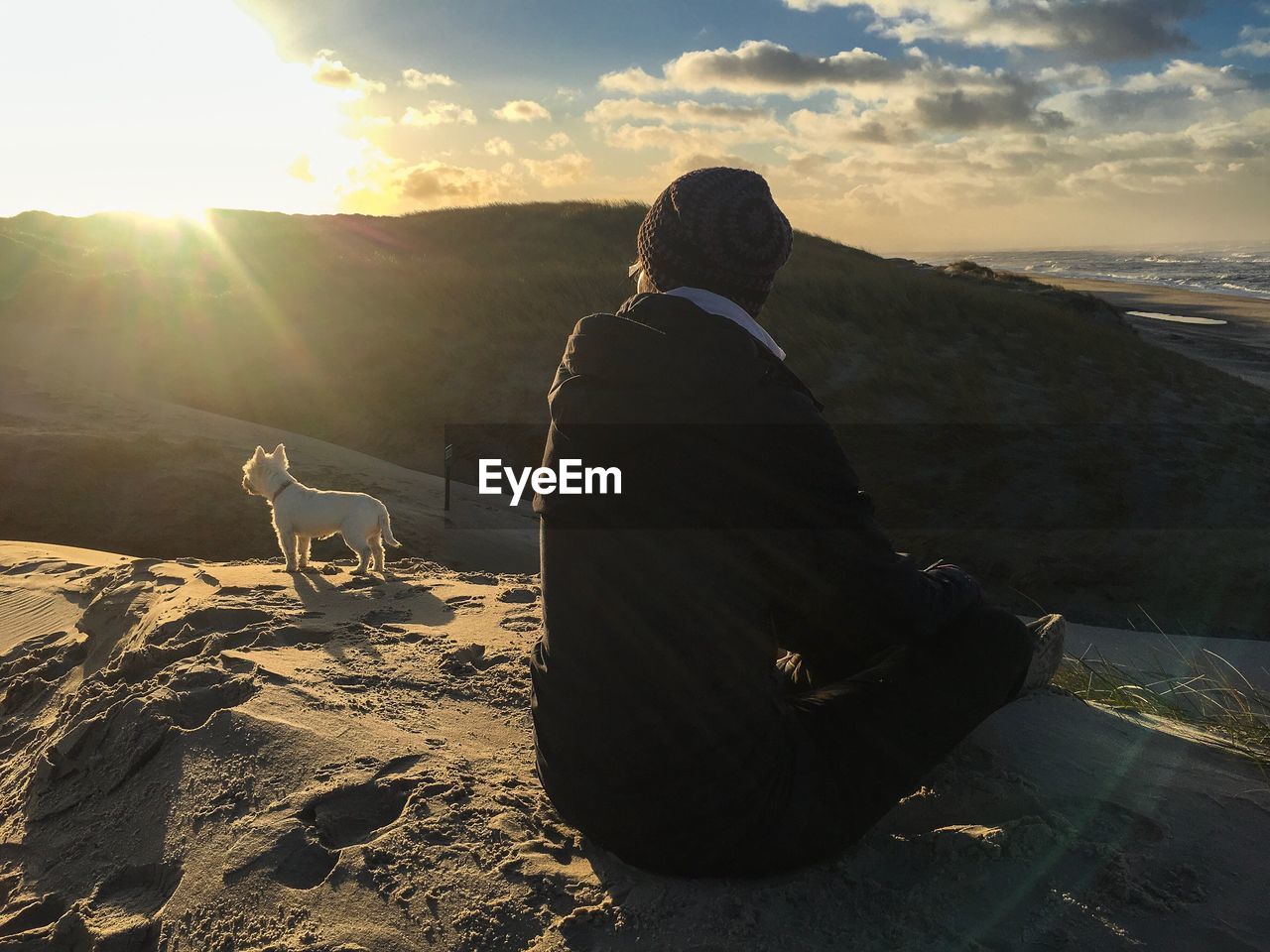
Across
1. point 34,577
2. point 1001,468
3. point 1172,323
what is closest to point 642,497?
point 34,577

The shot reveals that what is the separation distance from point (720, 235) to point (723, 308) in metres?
0.21

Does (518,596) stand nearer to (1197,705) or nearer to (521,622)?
(521,622)

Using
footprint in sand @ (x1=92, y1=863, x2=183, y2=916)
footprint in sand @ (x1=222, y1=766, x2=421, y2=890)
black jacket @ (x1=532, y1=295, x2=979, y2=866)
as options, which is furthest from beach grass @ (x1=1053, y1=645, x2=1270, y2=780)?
footprint in sand @ (x1=92, y1=863, x2=183, y2=916)

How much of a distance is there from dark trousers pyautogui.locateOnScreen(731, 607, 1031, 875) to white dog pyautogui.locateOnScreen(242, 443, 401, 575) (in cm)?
513

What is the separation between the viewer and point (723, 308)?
2186 millimetres

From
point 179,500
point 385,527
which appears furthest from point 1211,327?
point 179,500

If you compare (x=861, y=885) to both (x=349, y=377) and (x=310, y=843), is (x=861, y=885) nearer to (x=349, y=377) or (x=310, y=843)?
(x=310, y=843)

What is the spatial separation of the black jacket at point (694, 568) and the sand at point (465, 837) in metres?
0.38

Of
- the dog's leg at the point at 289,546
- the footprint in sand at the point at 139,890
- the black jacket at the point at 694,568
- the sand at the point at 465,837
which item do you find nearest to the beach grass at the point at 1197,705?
the sand at the point at 465,837

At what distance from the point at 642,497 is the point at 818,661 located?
1064 mm

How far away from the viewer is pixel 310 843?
2.55 meters

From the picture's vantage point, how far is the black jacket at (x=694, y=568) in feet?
6.54

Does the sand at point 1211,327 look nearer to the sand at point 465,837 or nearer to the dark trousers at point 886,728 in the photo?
the sand at point 465,837

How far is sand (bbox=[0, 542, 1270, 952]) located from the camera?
222 cm
